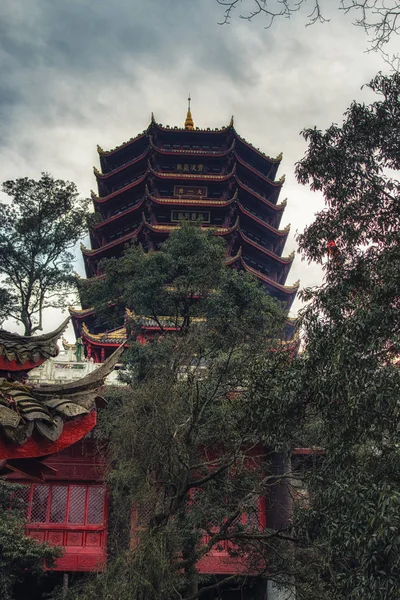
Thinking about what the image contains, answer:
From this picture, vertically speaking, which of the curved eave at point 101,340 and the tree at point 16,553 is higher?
the curved eave at point 101,340

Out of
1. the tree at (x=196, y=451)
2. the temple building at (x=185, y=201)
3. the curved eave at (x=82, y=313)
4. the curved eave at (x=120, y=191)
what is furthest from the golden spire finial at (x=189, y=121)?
the tree at (x=196, y=451)

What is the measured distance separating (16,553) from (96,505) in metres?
2.33

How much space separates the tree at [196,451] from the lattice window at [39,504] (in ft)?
8.50

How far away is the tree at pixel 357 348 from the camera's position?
4441mm

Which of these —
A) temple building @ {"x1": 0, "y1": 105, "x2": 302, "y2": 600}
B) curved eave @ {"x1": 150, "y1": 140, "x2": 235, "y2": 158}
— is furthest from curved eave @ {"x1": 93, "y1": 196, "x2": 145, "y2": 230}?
curved eave @ {"x1": 150, "y1": 140, "x2": 235, "y2": 158}

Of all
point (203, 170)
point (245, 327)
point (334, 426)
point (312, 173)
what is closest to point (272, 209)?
point (203, 170)

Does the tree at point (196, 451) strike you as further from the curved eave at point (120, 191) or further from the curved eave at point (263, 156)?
the curved eave at point (263, 156)

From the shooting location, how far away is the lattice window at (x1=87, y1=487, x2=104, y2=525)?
35.0 feet

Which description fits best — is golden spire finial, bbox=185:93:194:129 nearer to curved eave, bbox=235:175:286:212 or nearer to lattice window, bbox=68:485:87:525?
curved eave, bbox=235:175:286:212

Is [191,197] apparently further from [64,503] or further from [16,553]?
[16,553]

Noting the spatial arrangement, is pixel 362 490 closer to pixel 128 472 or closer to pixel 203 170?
pixel 128 472

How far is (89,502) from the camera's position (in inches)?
422

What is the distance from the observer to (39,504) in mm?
10594

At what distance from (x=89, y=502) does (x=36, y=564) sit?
1850 mm
